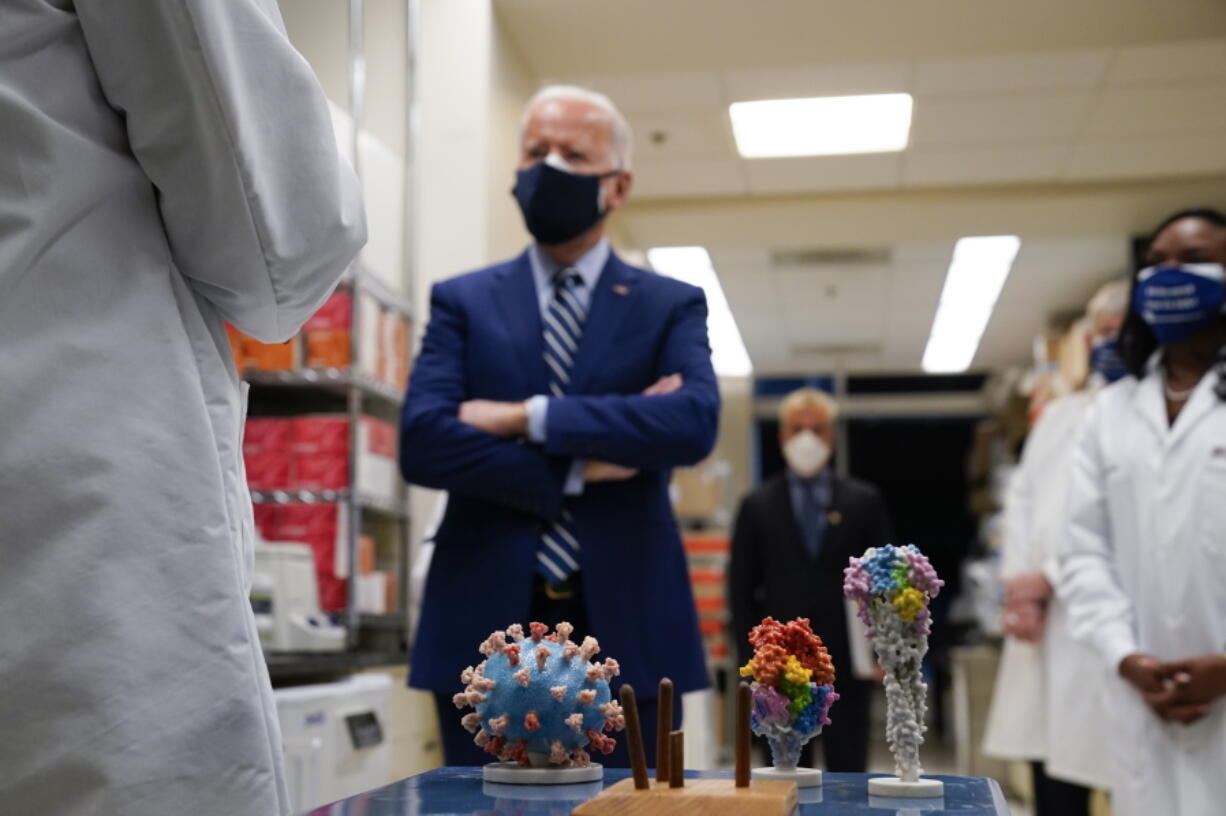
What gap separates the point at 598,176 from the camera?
2102 mm

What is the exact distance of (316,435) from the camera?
3.79 meters

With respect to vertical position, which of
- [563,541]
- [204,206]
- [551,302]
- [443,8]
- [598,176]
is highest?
[443,8]

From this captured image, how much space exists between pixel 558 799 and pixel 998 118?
5.17 m

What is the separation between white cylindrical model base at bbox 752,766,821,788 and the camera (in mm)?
1064

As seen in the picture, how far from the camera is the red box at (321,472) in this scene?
12.4ft

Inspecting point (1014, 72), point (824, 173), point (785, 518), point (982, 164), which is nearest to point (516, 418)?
point (785, 518)

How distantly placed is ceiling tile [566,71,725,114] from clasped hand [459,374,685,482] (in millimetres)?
3371

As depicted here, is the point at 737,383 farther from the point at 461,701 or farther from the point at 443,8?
the point at 461,701

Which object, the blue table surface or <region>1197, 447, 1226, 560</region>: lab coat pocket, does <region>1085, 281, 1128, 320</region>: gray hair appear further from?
the blue table surface

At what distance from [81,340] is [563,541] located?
0.90 meters

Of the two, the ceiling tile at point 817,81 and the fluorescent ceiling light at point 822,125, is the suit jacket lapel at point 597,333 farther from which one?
the fluorescent ceiling light at point 822,125

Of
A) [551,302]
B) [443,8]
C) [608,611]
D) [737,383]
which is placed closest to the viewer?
[608,611]

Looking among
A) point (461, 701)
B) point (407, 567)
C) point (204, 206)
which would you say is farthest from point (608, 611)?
point (407, 567)

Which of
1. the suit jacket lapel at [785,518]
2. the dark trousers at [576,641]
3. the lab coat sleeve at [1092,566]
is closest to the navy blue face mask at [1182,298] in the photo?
the lab coat sleeve at [1092,566]
